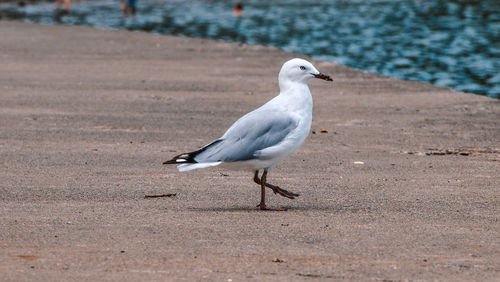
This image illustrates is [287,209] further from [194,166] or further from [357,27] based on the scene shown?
[357,27]

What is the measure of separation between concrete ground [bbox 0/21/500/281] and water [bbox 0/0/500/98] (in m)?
6.30

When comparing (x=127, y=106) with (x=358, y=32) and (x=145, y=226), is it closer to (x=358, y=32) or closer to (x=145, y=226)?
(x=145, y=226)

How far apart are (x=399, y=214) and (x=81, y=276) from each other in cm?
276

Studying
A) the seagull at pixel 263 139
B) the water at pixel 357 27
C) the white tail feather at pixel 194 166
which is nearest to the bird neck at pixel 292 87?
the seagull at pixel 263 139

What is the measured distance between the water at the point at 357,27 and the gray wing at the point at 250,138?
38.5ft

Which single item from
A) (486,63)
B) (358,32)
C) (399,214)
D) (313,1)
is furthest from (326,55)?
(313,1)

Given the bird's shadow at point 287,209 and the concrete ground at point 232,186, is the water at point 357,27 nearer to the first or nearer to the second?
the concrete ground at point 232,186

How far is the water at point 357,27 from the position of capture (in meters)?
23.6

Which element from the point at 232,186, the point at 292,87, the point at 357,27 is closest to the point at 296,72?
the point at 292,87

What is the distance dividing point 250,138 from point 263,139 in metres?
0.09

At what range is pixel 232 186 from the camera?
8.62 m

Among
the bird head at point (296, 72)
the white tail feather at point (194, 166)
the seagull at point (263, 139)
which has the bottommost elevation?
the white tail feather at point (194, 166)

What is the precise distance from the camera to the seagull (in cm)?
741

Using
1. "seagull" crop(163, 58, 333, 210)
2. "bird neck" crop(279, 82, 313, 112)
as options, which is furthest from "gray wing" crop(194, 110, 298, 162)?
"bird neck" crop(279, 82, 313, 112)
